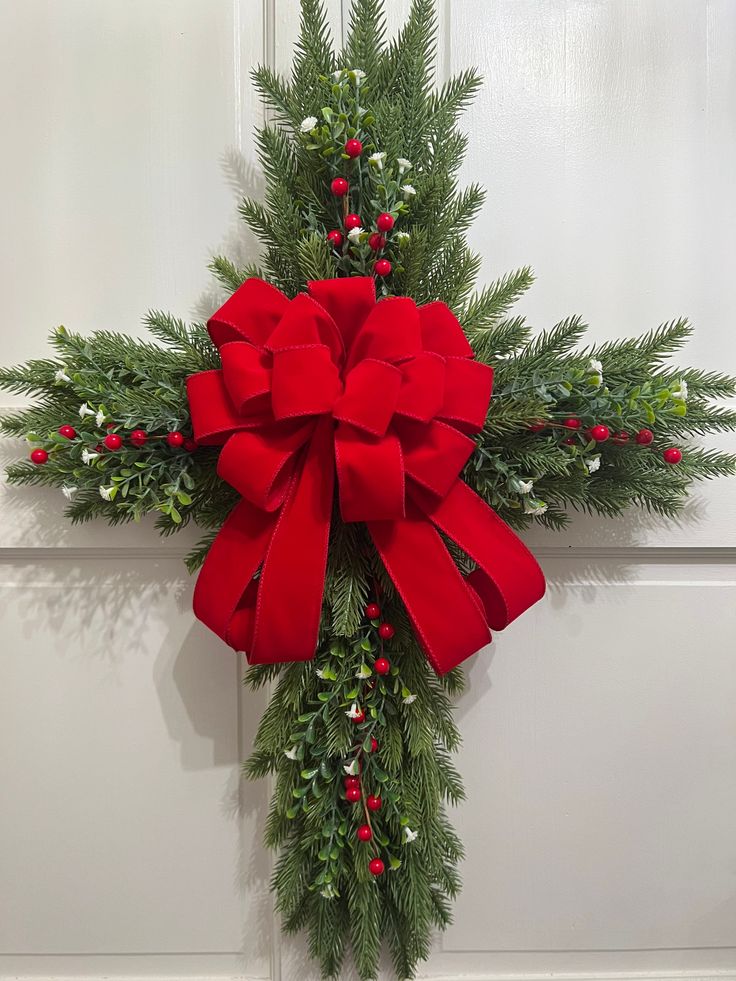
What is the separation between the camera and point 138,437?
0.54 metres

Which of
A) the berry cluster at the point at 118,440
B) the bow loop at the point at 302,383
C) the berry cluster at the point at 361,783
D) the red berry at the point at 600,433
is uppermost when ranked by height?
the bow loop at the point at 302,383

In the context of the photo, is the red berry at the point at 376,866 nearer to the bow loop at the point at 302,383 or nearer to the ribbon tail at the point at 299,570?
the ribbon tail at the point at 299,570

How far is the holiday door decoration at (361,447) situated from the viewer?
501 mm

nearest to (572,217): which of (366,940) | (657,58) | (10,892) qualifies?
(657,58)

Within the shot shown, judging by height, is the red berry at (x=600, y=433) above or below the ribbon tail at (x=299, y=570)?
above

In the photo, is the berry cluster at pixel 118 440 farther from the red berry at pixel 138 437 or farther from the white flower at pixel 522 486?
the white flower at pixel 522 486

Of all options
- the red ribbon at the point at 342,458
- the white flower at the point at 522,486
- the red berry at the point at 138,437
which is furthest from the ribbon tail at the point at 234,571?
the white flower at the point at 522,486

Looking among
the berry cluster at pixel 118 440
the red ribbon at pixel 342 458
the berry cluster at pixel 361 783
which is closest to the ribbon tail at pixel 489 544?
the red ribbon at pixel 342 458

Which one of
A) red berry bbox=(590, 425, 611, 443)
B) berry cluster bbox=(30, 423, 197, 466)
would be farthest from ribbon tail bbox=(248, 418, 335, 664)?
red berry bbox=(590, 425, 611, 443)

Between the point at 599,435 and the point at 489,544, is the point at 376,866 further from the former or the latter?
the point at 599,435

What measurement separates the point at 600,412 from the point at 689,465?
120 millimetres

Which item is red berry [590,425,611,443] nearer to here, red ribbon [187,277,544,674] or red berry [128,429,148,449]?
red ribbon [187,277,544,674]

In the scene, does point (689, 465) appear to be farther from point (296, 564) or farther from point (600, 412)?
point (296, 564)

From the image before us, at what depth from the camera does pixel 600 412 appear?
54cm
